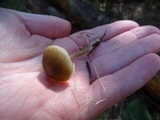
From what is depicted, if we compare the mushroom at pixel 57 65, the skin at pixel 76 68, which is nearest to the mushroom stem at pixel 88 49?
the skin at pixel 76 68

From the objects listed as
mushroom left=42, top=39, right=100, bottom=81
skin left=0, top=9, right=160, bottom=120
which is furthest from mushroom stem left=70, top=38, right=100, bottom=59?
mushroom left=42, top=39, right=100, bottom=81

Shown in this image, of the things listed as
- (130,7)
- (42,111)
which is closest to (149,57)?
(42,111)

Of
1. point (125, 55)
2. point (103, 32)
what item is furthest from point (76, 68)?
point (103, 32)

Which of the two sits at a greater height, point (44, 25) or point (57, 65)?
point (57, 65)

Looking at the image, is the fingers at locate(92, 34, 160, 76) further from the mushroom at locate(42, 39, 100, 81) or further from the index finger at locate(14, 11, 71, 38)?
the index finger at locate(14, 11, 71, 38)

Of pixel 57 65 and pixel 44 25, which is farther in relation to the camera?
pixel 44 25

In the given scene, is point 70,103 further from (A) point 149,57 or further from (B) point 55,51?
(A) point 149,57

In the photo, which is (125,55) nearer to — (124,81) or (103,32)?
(124,81)
